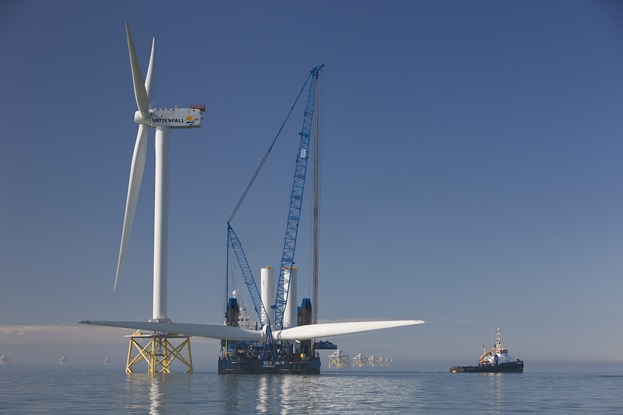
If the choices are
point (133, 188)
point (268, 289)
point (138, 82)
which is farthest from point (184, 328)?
point (268, 289)

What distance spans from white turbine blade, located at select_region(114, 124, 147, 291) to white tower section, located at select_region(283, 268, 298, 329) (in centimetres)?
6267

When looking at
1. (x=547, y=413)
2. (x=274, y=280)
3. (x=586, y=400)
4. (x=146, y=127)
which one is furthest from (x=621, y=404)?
(x=274, y=280)

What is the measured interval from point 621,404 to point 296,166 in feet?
353

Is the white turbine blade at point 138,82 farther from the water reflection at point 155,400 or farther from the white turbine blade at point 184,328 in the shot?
the water reflection at point 155,400

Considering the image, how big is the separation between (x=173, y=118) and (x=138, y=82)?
25.4 metres

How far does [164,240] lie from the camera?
139125 mm

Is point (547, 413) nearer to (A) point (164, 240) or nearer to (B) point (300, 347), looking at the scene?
(A) point (164, 240)

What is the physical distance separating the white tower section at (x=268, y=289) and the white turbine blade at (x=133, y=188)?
59.7 m

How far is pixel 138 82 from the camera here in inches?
4732

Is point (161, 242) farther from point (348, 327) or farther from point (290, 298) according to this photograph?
point (290, 298)

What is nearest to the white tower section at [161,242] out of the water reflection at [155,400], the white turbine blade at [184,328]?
the white turbine blade at [184,328]

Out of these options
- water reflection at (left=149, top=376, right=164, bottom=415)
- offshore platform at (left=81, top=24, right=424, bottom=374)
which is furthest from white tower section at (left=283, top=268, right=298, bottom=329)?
water reflection at (left=149, top=376, right=164, bottom=415)

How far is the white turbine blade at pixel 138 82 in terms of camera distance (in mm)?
106062

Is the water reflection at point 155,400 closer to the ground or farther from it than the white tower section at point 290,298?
closer to the ground
